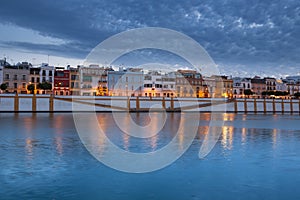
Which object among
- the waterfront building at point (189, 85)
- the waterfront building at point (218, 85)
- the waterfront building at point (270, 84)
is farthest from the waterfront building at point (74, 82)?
the waterfront building at point (270, 84)

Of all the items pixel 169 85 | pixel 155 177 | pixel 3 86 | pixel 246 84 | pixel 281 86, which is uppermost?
pixel 246 84

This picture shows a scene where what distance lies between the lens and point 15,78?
72375 millimetres

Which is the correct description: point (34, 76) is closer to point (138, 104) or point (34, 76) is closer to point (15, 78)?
point (15, 78)

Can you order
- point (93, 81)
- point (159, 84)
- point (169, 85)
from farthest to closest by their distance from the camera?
point (169, 85) → point (159, 84) → point (93, 81)

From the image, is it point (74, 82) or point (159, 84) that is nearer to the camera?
point (74, 82)

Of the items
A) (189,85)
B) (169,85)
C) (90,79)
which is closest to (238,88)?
(189,85)

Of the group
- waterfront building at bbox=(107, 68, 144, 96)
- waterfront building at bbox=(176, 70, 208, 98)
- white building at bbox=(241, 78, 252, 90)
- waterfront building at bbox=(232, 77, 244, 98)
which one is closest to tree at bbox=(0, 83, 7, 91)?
waterfront building at bbox=(107, 68, 144, 96)

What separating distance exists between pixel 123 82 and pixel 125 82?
58 centimetres

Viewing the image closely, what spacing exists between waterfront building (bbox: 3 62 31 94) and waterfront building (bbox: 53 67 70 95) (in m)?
6.83

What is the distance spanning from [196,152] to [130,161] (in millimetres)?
2760

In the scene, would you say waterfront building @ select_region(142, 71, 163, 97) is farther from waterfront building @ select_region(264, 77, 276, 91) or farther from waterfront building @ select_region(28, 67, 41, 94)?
waterfront building @ select_region(264, 77, 276, 91)

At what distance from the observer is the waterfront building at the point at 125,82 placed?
283ft

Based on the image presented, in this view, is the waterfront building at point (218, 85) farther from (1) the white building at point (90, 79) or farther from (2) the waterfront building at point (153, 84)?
(1) the white building at point (90, 79)

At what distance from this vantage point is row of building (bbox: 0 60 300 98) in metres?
74.1
